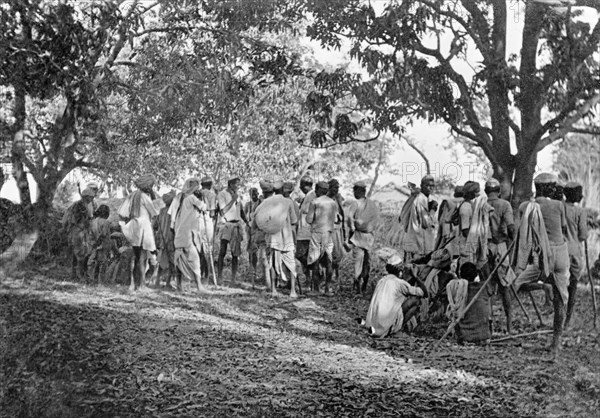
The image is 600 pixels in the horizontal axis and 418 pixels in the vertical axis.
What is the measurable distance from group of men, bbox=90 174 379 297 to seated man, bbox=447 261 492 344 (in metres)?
3.75

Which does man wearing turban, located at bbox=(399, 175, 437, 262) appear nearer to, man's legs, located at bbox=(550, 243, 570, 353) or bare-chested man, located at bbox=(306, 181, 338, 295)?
bare-chested man, located at bbox=(306, 181, 338, 295)

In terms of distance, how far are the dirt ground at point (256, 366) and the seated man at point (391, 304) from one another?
0.21 metres

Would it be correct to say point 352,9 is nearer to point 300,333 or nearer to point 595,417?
point 300,333

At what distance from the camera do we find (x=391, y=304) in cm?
894

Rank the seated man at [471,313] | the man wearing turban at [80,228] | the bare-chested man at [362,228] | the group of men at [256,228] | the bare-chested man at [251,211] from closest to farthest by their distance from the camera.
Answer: the seated man at [471,313], the group of men at [256,228], the bare-chested man at [362,228], the man wearing turban at [80,228], the bare-chested man at [251,211]

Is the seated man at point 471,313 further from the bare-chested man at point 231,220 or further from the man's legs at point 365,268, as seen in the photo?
the bare-chested man at point 231,220

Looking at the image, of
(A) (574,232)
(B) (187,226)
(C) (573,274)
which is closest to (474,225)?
A: (A) (574,232)

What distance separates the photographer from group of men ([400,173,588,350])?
8219mm

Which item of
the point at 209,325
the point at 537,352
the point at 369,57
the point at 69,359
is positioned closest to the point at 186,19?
the point at 369,57

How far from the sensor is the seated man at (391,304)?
8914 mm

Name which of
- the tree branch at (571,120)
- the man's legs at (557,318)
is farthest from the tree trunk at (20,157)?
the man's legs at (557,318)

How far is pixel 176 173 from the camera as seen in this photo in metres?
14.6

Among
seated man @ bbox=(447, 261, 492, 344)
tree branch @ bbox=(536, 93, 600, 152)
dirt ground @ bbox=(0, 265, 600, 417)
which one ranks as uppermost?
tree branch @ bbox=(536, 93, 600, 152)

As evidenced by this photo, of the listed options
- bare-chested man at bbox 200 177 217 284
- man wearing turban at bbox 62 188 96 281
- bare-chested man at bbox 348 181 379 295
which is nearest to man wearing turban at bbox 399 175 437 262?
bare-chested man at bbox 348 181 379 295
